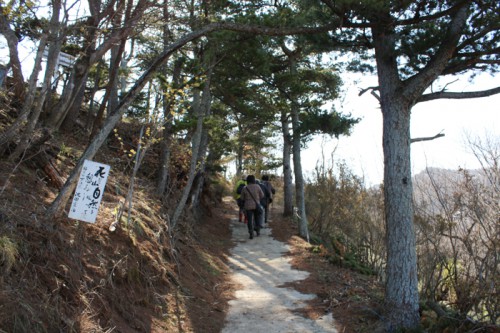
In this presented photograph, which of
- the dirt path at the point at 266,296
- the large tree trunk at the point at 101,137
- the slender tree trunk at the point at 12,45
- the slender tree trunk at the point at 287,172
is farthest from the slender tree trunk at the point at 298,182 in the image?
the slender tree trunk at the point at 12,45

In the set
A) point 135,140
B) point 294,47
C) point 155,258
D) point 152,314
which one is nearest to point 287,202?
point 294,47

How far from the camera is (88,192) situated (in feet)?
16.3

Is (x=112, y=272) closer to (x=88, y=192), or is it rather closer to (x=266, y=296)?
(x=88, y=192)

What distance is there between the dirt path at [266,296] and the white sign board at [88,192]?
8.69ft

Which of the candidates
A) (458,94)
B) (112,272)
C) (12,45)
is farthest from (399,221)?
(12,45)

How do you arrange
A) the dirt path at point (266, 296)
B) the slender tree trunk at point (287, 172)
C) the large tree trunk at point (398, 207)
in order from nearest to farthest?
1. the large tree trunk at point (398, 207)
2. the dirt path at point (266, 296)
3. the slender tree trunk at point (287, 172)

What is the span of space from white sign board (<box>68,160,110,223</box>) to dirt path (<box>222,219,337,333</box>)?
265cm

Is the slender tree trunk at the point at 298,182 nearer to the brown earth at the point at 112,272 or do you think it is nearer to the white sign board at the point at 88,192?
the brown earth at the point at 112,272

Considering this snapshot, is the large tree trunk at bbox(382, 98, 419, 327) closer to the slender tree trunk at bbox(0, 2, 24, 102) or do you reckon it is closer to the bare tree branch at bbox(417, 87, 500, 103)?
the bare tree branch at bbox(417, 87, 500, 103)

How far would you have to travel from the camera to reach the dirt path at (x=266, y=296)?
607cm

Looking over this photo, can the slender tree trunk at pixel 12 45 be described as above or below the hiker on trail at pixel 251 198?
above

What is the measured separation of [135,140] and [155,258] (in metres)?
5.65

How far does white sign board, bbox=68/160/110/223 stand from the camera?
4.84 metres

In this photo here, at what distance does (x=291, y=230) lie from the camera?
14.8 metres
